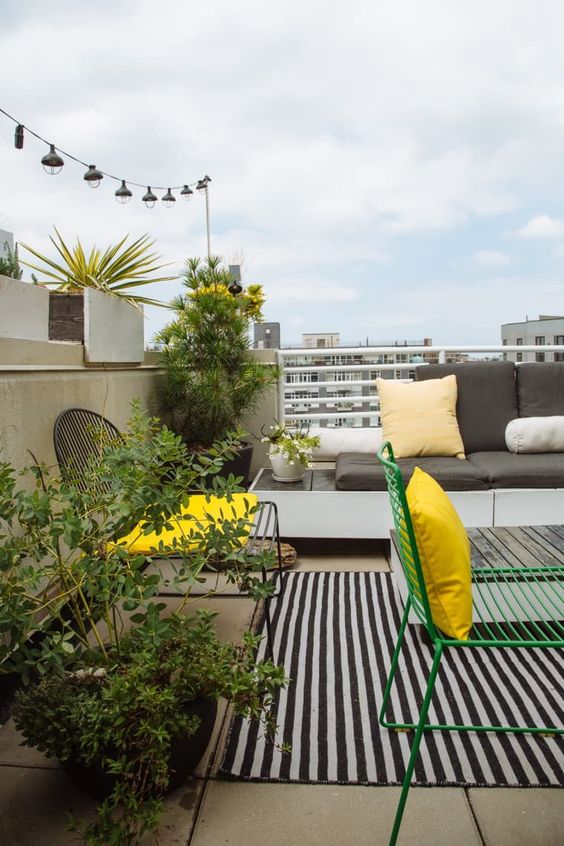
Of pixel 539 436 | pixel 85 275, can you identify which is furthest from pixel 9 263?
pixel 539 436

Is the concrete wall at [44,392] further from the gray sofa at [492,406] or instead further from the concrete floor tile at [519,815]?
the concrete floor tile at [519,815]

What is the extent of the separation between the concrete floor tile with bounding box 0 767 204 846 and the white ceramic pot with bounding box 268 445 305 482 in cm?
191

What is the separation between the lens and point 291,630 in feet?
7.46

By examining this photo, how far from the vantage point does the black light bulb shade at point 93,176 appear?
4113 mm

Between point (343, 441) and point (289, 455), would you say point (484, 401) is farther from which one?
point (289, 455)

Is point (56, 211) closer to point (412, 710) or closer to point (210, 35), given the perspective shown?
point (210, 35)

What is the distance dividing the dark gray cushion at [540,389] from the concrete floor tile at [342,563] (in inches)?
52.8

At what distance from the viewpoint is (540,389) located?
358 cm

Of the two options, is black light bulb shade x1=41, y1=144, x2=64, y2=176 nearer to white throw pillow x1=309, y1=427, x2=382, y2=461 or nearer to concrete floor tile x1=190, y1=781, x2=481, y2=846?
white throw pillow x1=309, y1=427, x2=382, y2=461

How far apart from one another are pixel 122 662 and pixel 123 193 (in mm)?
4024

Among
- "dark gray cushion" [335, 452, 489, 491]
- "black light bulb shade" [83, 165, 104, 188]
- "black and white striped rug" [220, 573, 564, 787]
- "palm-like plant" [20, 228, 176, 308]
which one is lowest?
"black and white striped rug" [220, 573, 564, 787]

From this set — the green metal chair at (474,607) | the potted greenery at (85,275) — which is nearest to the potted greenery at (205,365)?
the potted greenery at (85,275)

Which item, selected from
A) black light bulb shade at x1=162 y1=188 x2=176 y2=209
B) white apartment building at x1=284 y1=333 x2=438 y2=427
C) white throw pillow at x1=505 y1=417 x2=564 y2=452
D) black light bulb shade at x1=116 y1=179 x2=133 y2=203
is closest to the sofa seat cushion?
white throw pillow at x1=505 y1=417 x2=564 y2=452

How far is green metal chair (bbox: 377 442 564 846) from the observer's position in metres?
1.19
